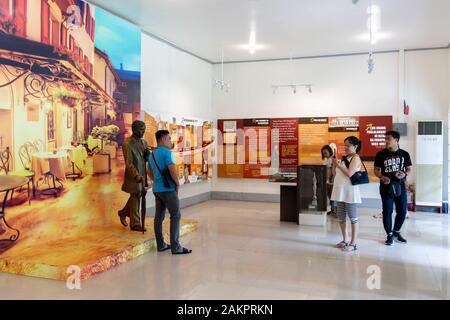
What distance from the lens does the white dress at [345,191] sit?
5.34 metres

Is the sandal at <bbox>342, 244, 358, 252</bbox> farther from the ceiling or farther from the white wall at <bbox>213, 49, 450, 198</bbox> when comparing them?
the white wall at <bbox>213, 49, 450, 198</bbox>

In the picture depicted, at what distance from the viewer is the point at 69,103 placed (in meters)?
5.62

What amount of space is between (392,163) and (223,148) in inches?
220

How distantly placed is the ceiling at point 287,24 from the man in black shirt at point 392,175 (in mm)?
2222

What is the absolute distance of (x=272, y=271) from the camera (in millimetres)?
4645

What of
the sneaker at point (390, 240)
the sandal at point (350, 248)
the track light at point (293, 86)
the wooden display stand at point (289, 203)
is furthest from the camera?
the track light at point (293, 86)

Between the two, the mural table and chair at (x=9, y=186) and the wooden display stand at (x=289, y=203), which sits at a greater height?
the mural table and chair at (x=9, y=186)

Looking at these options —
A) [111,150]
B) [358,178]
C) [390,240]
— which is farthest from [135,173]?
[390,240]

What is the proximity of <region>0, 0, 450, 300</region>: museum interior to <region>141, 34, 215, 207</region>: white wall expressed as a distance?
48 mm

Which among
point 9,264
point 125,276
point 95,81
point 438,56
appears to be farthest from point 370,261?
point 438,56

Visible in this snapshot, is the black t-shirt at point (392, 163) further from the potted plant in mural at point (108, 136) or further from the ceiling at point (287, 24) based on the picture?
the potted plant in mural at point (108, 136)

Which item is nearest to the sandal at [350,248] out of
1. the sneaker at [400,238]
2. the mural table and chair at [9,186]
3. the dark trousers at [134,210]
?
the sneaker at [400,238]

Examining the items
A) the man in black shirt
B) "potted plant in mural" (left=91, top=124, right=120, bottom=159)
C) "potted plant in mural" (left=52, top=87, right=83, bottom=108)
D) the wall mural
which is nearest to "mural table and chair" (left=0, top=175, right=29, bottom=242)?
the wall mural
